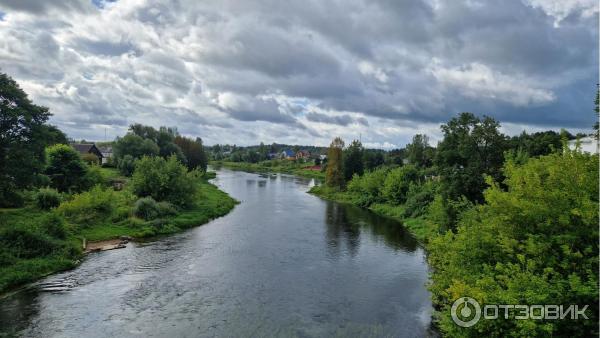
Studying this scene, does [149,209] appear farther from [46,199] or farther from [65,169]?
[65,169]

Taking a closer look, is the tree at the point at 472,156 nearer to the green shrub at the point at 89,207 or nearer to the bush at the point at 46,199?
the green shrub at the point at 89,207

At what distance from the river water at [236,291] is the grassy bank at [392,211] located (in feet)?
8.43

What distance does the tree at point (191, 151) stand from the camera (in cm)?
10125

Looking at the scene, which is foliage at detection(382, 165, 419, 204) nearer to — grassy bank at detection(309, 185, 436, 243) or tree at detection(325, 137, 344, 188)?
grassy bank at detection(309, 185, 436, 243)

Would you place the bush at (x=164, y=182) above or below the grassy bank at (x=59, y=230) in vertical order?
above

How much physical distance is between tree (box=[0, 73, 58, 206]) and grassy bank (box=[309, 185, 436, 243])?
31945 mm

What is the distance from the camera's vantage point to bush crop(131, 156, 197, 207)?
49562 millimetres

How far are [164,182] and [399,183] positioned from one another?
115 feet

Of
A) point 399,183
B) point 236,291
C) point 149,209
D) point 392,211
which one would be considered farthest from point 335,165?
point 236,291

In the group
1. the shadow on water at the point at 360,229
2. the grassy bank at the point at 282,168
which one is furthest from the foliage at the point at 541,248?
the grassy bank at the point at 282,168

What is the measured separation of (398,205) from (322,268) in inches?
1331

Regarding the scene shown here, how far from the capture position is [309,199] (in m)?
72.4

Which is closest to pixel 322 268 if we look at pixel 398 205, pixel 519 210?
pixel 519 210

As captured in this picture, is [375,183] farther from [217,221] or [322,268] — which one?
[322,268]
